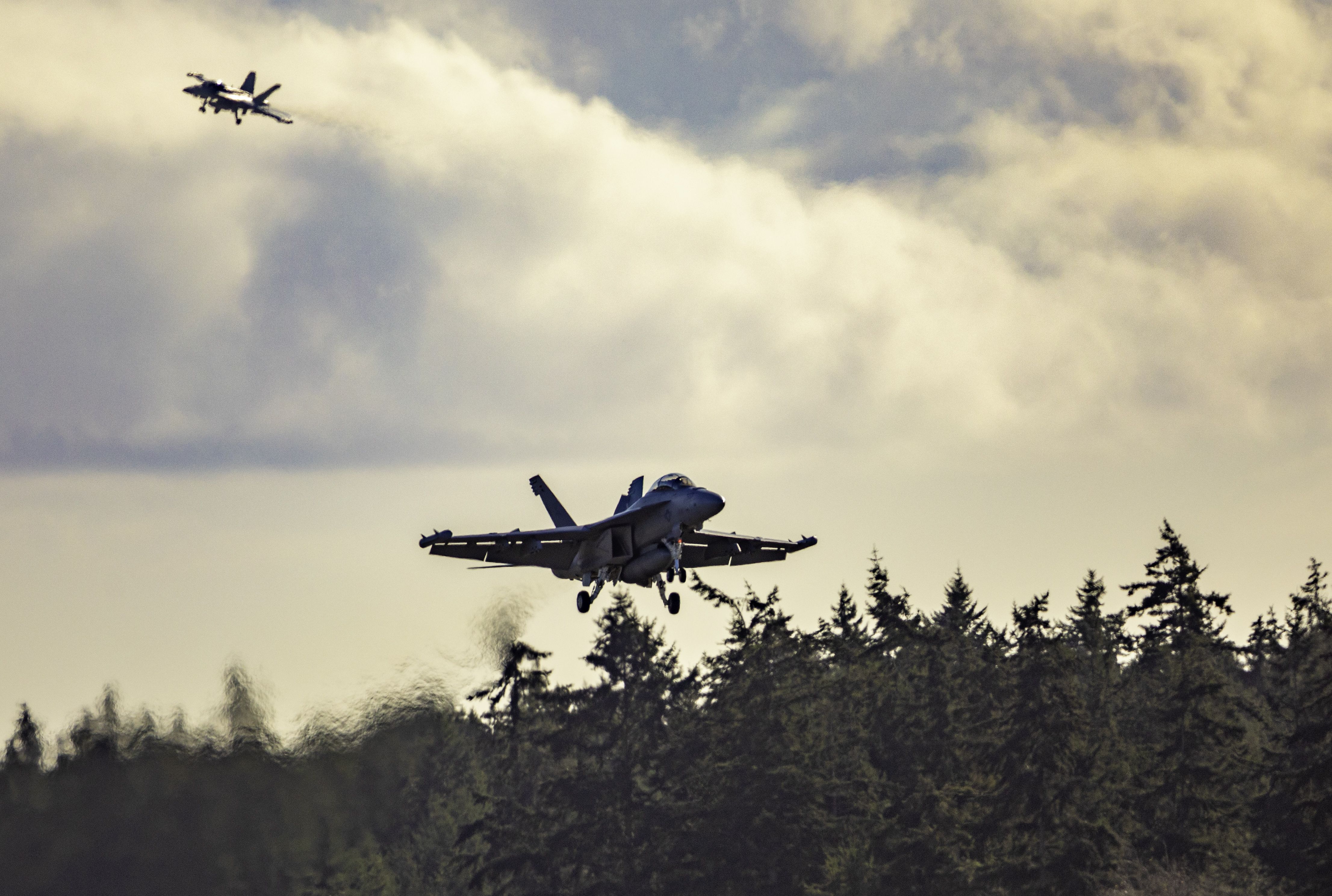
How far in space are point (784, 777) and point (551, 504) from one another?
94.1 ft

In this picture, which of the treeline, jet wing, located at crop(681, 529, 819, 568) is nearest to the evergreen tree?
the treeline

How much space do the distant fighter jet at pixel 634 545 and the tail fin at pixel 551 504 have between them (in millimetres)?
31

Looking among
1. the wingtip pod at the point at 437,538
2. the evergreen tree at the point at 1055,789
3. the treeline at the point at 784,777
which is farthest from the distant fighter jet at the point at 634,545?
the evergreen tree at the point at 1055,789

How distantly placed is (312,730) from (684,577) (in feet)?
87.6

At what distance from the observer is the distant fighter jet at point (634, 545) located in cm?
4291

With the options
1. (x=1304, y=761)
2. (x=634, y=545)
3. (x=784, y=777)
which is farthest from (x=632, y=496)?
(x=1304, y=761)

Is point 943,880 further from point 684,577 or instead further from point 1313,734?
point 684,577

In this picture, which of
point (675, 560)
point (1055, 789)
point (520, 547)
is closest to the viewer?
point (675, 560)

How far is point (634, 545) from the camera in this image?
4472 cm

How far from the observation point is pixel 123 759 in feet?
206

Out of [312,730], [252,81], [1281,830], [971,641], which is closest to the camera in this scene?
[312,730]

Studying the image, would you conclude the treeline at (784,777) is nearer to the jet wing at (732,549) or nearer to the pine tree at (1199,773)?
the pine tree at (1199,773)

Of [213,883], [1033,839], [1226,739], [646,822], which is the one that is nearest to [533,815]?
[646,822]

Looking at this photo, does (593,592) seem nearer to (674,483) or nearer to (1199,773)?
(674,483)
